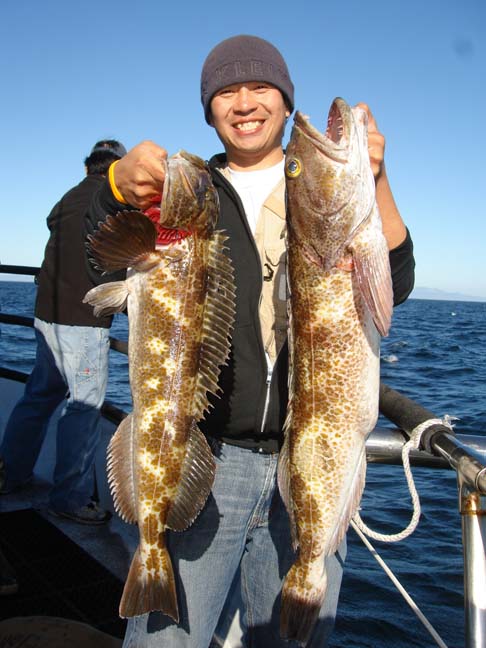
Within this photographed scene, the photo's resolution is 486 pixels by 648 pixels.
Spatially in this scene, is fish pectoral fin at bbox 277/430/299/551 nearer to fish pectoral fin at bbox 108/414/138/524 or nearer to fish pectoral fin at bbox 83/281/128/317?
fish pectoral fin at bbox 108/414/138/524

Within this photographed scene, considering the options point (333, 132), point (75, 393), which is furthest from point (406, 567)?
point (333, 132)

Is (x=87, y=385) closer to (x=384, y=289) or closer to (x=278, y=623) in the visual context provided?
(x=278, y=623)

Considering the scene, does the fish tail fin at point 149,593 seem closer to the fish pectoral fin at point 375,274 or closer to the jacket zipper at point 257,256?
the jacket zipper at point 257,256

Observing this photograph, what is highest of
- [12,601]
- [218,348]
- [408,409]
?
[218,348]

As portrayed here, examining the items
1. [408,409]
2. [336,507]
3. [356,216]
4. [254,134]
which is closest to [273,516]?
[336,507]

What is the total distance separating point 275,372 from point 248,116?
3.83ft

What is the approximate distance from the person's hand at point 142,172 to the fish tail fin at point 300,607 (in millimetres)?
1703

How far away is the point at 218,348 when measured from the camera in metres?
2.43

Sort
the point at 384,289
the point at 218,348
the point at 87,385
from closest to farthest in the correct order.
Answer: the point at 384,289
the point at 218,348
the point at 87,385

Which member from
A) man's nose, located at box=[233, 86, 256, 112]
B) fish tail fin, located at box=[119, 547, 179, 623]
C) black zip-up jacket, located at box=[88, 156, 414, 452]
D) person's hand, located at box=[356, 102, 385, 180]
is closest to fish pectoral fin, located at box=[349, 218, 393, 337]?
black zip-up jacket, located at box=[88, 156, 414, 452]

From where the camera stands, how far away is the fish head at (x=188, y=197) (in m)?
2.30

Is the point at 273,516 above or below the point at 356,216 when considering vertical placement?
below

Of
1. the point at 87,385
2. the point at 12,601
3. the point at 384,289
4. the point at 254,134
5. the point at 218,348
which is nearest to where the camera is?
the point at 384,289

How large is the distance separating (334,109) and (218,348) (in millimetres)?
1099
